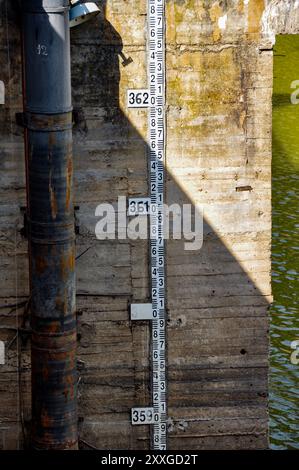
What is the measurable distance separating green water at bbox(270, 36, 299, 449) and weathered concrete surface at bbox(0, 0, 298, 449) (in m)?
3.09

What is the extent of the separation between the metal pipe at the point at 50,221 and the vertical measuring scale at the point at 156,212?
2.82 feet

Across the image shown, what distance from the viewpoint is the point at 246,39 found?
33.1ft

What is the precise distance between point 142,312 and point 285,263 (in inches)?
311

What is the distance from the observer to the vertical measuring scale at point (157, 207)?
1001 cm

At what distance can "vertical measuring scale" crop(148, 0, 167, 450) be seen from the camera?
32.8 feet

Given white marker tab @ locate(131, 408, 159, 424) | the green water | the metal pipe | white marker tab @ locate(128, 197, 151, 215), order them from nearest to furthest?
1. the metal pipe
2. white marker tab @ locate(128, 197, 151, 215)
3. white marker tab @ locate(131, 408, 159, 424)
4. the green water

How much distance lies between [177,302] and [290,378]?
4.90 metres

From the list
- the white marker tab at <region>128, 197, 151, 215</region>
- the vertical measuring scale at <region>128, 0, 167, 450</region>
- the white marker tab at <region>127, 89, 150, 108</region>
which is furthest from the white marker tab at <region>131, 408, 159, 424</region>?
the white marker tab at <region>127, 89, 150, 108</region>

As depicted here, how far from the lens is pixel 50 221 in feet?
31.5

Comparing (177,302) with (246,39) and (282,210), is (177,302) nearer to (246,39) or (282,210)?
(246,39)

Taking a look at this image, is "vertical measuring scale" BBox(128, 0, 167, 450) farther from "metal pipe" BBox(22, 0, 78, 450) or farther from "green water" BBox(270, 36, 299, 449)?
"green water" BBox(270, 36, 299, 449)

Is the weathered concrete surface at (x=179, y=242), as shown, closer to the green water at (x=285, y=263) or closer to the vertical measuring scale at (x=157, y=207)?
the vertical measuring scale at (x=157, y=207)

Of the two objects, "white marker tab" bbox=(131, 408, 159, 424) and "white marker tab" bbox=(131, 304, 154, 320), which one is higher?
"white marker tab" bbox=(131, 304, 154, 320)
